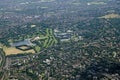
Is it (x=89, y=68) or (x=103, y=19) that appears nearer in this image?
(x=89, y=68)

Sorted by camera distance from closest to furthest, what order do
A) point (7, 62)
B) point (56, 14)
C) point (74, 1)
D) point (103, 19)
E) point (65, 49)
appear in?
point (7, 62)
point (65, 49)
point (103, 19)
point (56, 14)
point (74, 1)

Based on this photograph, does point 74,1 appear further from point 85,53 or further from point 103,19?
point 85,53

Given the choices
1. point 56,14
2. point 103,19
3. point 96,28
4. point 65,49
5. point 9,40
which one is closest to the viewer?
point 65,49

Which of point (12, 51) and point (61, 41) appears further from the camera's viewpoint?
point (61, 41)

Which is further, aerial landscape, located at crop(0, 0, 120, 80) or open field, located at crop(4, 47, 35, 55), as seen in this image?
open field, located at crop(4, 47, 35, 55)

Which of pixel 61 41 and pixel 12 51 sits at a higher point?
pixel 12 51

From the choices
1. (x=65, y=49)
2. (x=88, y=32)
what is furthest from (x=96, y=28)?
(x=65, y=49)

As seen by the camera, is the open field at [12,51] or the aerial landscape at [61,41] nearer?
the aerial landscape at [61,41]

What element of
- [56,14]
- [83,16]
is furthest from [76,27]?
[56,14]
